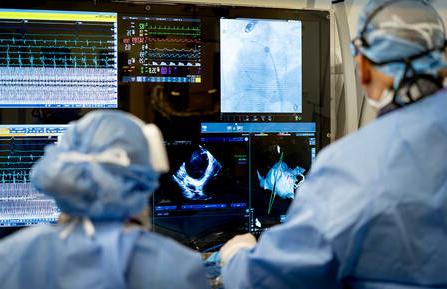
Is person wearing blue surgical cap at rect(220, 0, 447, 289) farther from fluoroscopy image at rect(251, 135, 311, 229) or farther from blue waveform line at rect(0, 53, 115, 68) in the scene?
blue waveform line at rect(0, 53, 115, 68)

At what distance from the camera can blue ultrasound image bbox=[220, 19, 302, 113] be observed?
234 cm

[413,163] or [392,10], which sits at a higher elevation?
[392,10]

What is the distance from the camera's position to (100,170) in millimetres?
1122

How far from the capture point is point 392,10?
1462 millimetres

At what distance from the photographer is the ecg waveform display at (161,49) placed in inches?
88.1

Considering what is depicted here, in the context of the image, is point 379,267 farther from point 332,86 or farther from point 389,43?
point 332,86

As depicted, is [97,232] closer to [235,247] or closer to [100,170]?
[100,170]

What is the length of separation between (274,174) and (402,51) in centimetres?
105

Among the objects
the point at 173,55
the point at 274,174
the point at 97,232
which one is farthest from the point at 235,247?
the point at 173,55

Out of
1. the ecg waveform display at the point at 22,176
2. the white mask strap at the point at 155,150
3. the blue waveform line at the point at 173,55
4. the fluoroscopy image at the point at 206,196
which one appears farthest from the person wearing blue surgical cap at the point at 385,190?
the ecg waveform display at the point at 22,176

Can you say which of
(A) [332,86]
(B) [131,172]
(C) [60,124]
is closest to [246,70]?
(A) [332,86]

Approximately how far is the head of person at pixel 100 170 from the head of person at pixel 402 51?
660 mm

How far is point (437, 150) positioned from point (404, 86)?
194 mm

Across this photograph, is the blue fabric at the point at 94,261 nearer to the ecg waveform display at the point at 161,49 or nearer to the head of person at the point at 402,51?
the head of person at the point at 402,51
